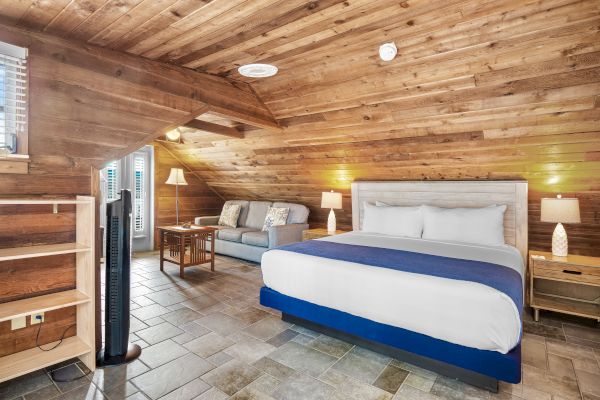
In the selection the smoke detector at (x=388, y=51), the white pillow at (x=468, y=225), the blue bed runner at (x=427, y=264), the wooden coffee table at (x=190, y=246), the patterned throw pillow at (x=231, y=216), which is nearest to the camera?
the blue bed runner at (x=427, y=264)

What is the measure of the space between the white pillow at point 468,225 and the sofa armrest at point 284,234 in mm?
1981

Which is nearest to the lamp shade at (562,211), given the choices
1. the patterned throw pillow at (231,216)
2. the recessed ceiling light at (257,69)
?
the recessed ceiling light at (257,69)

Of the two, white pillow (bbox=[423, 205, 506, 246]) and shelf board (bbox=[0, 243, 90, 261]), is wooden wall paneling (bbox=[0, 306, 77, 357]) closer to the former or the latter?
shelf board (bbox=[0, 243, 90, 261])


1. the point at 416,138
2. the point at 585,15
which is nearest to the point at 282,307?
the point at 416,138

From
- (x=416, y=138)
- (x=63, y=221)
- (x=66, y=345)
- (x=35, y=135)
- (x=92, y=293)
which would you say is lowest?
(x=66, y=345)

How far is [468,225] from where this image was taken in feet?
11.4

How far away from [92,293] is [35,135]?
1.06 metres

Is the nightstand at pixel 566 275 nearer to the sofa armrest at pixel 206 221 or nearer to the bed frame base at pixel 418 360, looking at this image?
the bed frame base at pixel 418 360

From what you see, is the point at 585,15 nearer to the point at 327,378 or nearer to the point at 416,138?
the point at 416,138

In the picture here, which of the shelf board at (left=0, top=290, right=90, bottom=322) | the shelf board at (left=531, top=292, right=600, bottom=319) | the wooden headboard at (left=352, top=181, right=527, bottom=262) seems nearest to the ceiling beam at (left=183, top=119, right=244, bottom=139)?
the wooden headboard at (left=352, top=181, right=527, bottom=262)

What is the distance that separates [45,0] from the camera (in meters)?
1.73

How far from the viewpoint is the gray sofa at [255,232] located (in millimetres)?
4832

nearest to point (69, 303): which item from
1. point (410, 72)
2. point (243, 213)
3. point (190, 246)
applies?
point (190, 246)

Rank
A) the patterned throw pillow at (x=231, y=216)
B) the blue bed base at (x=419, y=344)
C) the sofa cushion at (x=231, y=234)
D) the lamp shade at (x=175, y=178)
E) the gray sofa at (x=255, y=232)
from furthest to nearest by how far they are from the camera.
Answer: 1. the patterned throw pillow at (x=231, y=216)
2. the lamp shade at (x=175, y=178)
3. the sofa cushion at (x=231, y=234)
4. the gray sofa at (x=255, y=232)
5. the blue bed base at (x=419, y=344)
